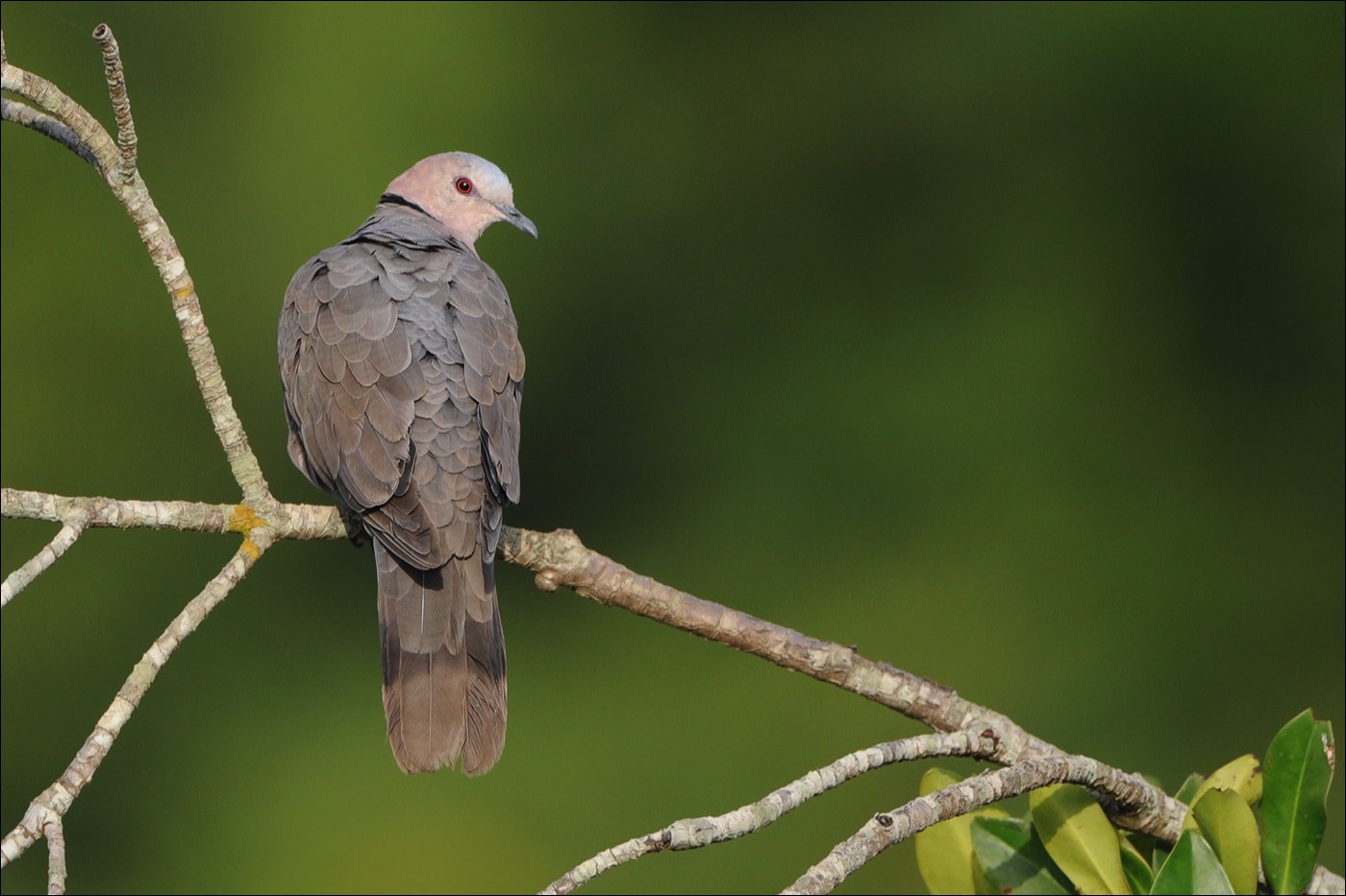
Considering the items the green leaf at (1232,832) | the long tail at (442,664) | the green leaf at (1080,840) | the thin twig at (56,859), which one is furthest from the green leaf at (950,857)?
the thin twig at (56,859)

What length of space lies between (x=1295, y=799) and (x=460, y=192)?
2534 mm

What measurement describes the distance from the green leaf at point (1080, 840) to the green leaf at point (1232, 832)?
107 mm

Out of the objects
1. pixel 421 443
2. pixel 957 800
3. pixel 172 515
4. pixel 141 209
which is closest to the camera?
pixel 957 800

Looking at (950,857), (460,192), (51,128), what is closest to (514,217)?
(460,192)

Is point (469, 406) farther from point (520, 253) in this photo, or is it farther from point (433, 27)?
point (433, 27)

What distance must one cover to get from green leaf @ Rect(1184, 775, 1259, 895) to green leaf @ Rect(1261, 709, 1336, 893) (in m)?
0.05

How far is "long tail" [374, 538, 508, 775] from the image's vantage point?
8.10ft

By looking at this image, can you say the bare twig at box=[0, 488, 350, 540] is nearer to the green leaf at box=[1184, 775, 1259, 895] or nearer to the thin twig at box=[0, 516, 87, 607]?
the thin twig at box=[0, 516, 87, 607]

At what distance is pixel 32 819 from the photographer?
5.28ft

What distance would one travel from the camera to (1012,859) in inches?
81.9

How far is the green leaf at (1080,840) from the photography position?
76.7 inches

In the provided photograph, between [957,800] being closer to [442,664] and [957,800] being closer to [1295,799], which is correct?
[1295,799]

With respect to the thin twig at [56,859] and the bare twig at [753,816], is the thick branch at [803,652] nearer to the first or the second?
the bare twig at [753,816]

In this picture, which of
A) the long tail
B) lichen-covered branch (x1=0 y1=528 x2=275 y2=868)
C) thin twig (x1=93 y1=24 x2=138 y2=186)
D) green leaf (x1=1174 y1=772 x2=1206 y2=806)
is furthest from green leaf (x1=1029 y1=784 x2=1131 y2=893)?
thin twig (x1=93 y1=24 x2=138 y2=186)
